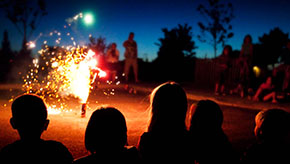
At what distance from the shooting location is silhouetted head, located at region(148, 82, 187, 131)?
9.81 feet

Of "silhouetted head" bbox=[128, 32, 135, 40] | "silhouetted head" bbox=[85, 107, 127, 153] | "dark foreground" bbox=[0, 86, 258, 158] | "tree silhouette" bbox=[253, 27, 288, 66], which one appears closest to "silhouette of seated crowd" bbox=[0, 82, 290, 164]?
"silhouetted head" bbox=[85, 107, 127, 153]

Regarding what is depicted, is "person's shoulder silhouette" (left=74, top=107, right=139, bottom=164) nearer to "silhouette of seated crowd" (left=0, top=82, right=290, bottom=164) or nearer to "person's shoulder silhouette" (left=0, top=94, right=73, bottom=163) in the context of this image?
"silhouette of seated crowd" (left=0, top=82, right=290, bottom=164)

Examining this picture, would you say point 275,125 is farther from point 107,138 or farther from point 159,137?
point 107,138

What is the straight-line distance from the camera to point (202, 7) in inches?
939

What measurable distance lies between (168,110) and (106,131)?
902mm

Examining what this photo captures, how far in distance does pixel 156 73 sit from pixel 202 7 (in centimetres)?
716

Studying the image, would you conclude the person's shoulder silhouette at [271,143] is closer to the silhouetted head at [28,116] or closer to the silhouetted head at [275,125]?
the silhouetted head at [275,125]

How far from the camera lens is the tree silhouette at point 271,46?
141 ft

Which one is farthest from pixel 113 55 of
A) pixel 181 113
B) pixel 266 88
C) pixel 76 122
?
pixel 181 113

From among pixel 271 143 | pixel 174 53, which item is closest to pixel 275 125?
pixel 271 143

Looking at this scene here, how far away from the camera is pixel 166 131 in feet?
9.57

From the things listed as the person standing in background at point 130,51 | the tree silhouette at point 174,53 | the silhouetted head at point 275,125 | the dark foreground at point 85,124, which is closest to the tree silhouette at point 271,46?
the tree silhouette at point 174,53

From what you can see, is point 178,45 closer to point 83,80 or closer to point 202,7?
point 202,7

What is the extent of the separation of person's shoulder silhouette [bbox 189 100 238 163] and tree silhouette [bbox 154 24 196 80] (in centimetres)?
2218
